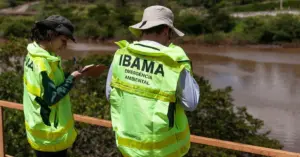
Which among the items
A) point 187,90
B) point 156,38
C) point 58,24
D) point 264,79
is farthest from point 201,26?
point 187,90

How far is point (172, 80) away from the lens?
2.16 meters

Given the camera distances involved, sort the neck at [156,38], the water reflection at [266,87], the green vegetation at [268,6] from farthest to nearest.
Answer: the green vegetation at [268,6] < the water reflection at [266,87] < the neck at [156,38]

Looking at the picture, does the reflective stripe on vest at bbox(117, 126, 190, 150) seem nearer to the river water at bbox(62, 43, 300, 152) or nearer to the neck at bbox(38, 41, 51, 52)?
the neck at bbox(38, 41, 51, 52)

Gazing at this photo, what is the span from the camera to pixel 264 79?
20.6 m

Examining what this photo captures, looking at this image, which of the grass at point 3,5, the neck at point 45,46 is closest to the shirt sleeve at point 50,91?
the neck at point 45,46

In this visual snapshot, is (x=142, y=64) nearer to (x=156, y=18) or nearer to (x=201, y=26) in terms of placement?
(x=156, y=18)

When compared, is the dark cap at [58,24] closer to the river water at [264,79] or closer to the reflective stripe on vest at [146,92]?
the reflective stripe on vest at [146,92]

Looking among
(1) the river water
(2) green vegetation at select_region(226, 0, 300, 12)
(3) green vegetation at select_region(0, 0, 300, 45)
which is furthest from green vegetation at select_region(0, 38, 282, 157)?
(2) green vegetation at select_region(226, 0, 300, 12)

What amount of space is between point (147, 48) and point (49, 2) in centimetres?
5365

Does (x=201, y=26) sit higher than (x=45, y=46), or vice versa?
(x=45, y=46)

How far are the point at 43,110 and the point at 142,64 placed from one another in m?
0.70

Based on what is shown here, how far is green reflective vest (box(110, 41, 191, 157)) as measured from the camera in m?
2.17

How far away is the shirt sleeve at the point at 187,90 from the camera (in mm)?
2152

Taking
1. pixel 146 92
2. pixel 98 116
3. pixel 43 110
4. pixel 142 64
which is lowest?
pixel 98 116
